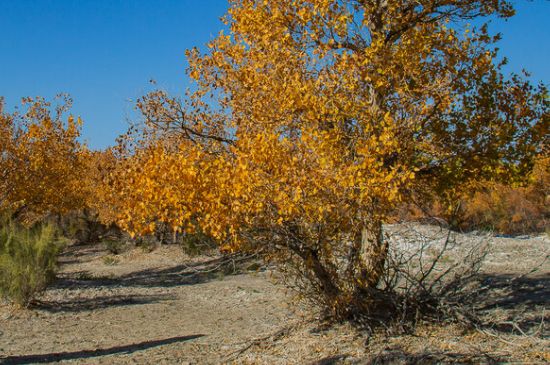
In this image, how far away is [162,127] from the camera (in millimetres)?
7363

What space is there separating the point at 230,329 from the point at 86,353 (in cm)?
197

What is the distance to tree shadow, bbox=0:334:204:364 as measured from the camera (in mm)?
6445

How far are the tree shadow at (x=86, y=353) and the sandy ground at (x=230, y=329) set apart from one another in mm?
11

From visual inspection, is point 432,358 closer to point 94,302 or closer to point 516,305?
point 516,305

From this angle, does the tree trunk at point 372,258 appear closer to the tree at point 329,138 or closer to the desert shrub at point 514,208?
the tree at point 329,138

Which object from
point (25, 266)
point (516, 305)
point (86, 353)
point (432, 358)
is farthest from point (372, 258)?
point (25, 266)

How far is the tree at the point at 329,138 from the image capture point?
16.6 ft

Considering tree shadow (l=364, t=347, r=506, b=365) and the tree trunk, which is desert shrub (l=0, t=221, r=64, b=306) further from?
tree shadow (l=364, t=347, r=506, b=365)

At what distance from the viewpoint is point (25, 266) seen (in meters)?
9.23

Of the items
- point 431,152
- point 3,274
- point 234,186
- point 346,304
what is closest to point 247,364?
point 346,304

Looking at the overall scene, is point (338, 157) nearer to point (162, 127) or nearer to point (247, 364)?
point (247, 364)

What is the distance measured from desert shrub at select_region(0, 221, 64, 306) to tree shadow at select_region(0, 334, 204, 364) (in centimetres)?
261

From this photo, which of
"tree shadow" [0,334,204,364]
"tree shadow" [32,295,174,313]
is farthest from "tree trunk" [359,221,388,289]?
"tree shadow" [32,295,174,313]

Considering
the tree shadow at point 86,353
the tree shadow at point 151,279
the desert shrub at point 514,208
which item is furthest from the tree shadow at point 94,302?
the desert shrub at point 514,208
